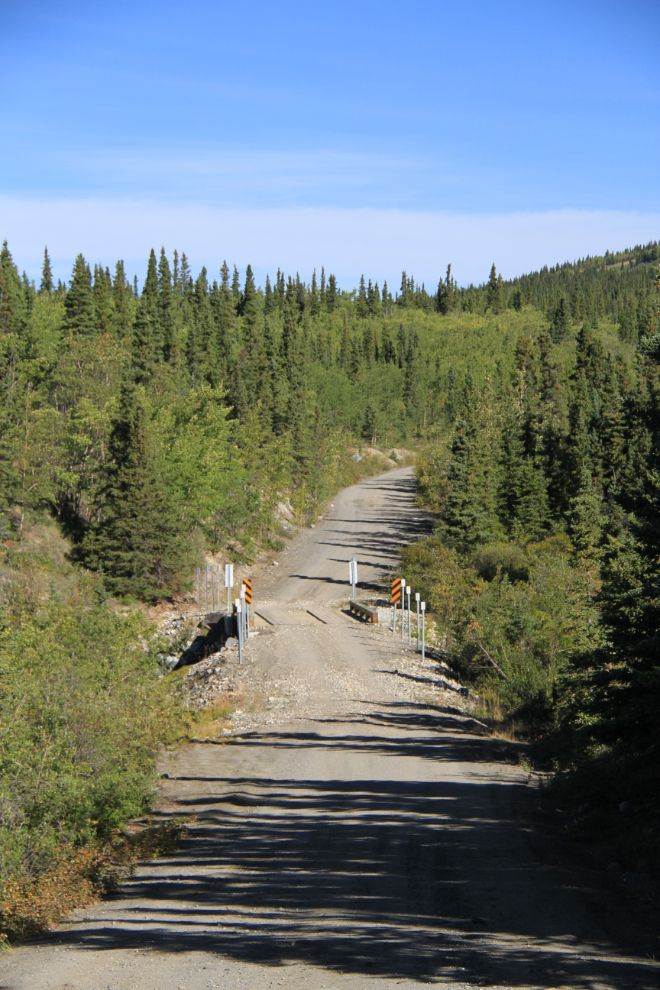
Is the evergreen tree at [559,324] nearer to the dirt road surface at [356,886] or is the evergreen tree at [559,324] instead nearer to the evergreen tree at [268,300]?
the evergreen tree at [268,300]

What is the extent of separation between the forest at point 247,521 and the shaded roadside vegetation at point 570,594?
3.2 inches

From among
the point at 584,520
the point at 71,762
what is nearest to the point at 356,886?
the point at 71,762

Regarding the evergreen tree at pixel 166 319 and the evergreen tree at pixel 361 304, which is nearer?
the evergreen tree at pixel 166 319

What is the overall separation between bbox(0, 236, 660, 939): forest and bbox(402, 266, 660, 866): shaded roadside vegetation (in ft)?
0.27

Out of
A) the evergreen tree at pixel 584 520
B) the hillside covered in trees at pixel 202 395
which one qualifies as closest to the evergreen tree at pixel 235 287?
the hillside covered in trees at pixel 202 395

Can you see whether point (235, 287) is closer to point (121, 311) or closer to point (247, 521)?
point (121, 311)

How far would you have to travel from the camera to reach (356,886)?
9.33 metres

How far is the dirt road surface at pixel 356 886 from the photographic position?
7172 millimetres

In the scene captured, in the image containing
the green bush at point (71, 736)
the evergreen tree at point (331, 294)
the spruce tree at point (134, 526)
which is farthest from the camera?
the evergreen tree at point (331, 294)

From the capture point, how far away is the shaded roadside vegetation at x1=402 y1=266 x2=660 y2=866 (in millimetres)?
11102

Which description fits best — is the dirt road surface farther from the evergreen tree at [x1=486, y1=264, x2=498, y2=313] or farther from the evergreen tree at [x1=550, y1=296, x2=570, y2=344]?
the evergreen tree at [x1=486, y1=264, x2=498, y2=313]

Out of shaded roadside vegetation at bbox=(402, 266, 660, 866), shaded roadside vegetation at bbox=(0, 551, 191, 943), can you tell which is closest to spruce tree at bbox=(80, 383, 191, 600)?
shaded roadside vegetation at bbox=(402, 266, 660, 866)

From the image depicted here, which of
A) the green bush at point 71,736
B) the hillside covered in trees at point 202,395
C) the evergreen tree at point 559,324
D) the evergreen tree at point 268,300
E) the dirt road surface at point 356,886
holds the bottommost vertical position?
the dirt road surface at point 356,886

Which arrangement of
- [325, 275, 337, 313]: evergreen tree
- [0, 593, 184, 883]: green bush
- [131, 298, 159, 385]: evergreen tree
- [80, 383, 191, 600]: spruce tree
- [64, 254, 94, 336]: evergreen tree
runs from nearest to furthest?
[0, 593, 184, 883]: green bush → [80, 383, 191, 600]: spruce tree → [131, 298, 159, 385]: evergreen tree → [64, 254, 94, 336]: evergreen tree → [325, 275, 337, 313]: evergreen tree
